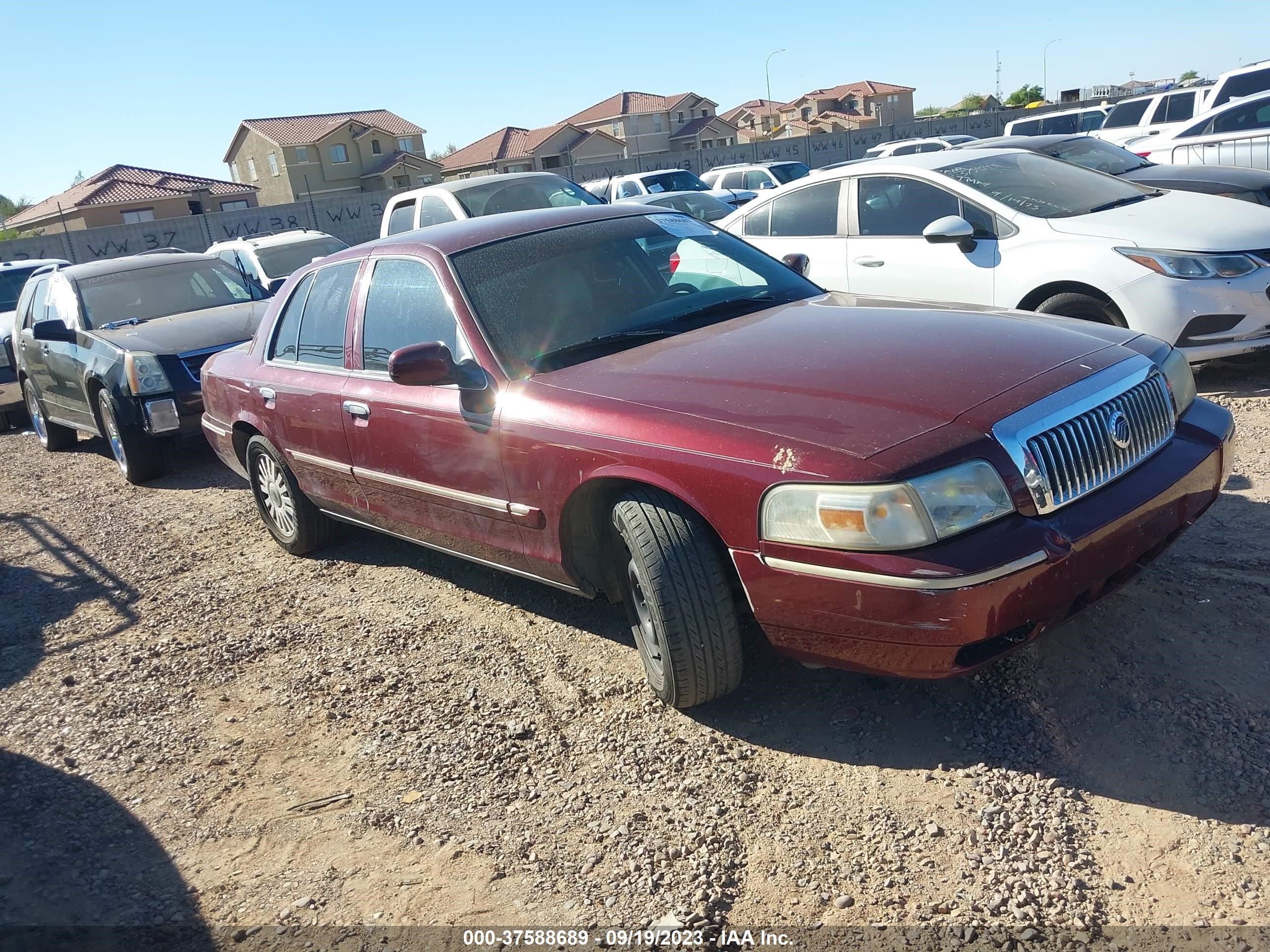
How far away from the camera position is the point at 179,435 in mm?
7840

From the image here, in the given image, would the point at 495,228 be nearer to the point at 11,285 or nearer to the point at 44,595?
the point at 44,595

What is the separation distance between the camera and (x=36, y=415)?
404 inches

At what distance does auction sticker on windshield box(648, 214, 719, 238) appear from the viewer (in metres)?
4.59

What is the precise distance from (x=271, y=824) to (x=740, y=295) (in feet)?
8.85

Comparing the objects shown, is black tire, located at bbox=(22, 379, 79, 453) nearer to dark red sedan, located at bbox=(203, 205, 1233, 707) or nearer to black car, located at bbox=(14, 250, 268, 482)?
black car, located at bbox=(14, 250, 268, 482)

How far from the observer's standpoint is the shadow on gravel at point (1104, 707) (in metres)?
2.81

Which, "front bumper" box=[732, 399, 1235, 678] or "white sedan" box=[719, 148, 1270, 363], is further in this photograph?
"white sedan" box=[719, 148, 1270, 363]

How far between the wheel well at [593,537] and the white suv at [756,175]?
19.2m

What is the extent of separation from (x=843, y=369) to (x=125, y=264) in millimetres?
8207

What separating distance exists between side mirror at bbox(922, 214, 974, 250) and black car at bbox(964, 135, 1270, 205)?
1558 millimetres

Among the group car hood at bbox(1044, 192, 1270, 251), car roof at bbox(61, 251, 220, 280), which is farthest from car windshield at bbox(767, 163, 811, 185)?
car hood at bbox(1044, 192, 1270, 251)

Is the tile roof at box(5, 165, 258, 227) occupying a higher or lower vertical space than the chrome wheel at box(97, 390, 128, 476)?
higher

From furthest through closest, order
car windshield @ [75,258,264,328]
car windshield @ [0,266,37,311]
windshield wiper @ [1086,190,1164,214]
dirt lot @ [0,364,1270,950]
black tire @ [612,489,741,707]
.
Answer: car windshield @ [0,266,37,311]
car windshield @ [75,258,264,328]
windshield wiper @ [1086,190,1164,214]
black tire @ [612,489,741,707]
dirt lot @ [0,364,1270,950]

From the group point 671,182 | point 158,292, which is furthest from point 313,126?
point 158,292
